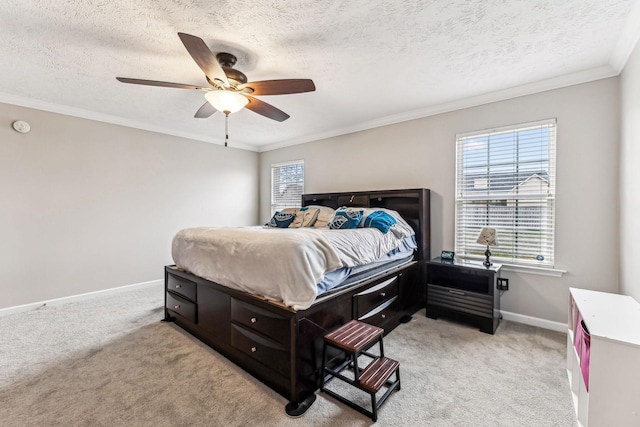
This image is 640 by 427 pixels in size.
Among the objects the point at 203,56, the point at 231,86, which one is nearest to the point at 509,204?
the point at 231,86

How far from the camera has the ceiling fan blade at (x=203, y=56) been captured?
1.64 metres

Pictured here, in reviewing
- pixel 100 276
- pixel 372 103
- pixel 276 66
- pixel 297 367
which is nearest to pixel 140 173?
pixel 100 276

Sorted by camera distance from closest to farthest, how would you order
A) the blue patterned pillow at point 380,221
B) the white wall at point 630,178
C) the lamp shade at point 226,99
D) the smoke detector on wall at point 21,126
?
1. the white wall at point 630,178
2. the lamp shade at point 226,99
3. the blue patterned pillow at point 380,221
4. the smoke detector on wall at point 21,126

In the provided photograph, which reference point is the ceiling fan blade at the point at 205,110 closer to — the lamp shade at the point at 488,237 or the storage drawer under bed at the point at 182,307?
the storage drawer under bed at the point at 182,307

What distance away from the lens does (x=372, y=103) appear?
342cm

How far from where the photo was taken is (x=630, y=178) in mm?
2176

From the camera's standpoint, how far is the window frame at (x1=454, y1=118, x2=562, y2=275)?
112 inches

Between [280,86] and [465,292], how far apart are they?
2.70 m

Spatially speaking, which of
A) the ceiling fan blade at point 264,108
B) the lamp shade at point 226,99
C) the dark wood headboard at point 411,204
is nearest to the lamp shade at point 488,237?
the dark wood headboard at point 411,204

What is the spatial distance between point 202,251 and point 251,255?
0.77m

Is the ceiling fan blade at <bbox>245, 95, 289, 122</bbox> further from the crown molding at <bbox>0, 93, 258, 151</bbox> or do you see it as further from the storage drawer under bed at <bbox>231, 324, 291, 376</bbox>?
the crown molding at <bbox>0, 93, 258, 151</bbox>

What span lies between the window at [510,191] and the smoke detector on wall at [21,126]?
524cm

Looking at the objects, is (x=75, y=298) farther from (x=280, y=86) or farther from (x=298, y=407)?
(x=280, y=86)

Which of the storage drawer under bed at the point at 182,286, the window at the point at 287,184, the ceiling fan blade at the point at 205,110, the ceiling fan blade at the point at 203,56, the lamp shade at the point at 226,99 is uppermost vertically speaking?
the ceiling fan blade at the point at 205,110
